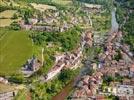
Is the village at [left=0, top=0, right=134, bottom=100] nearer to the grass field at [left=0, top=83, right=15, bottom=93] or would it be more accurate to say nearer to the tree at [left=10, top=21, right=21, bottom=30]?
the grass field at [left=0, top=83, right=15, bottom=93]

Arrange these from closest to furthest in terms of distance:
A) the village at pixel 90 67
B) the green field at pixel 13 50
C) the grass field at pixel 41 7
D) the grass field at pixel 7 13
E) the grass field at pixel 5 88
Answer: the village at pixel 90 67
the grass field at pixel 5 88
the green field at pixel 13 50
the grass field at pixel 7 13
the grass field at pixel 41 7

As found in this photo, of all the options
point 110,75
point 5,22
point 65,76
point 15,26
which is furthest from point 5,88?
point 5,22

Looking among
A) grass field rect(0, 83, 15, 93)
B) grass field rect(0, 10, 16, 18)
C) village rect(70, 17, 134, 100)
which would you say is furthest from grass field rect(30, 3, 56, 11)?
grass field rect(0, 83, 15, 93)

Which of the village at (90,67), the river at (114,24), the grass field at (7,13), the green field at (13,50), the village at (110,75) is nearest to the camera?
the village at (110,75)

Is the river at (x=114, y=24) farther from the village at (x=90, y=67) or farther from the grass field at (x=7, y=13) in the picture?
the grass field at (x=7, y=13)

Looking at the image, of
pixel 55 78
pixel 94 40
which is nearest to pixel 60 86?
pixel 55 78

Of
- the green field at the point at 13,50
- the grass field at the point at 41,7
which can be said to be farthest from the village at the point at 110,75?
the grass field at the point at 41,7

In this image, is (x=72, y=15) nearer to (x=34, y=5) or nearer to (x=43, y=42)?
(x=34, y=5)

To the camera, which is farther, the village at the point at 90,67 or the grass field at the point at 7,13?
the grass field at the point at 7,13
